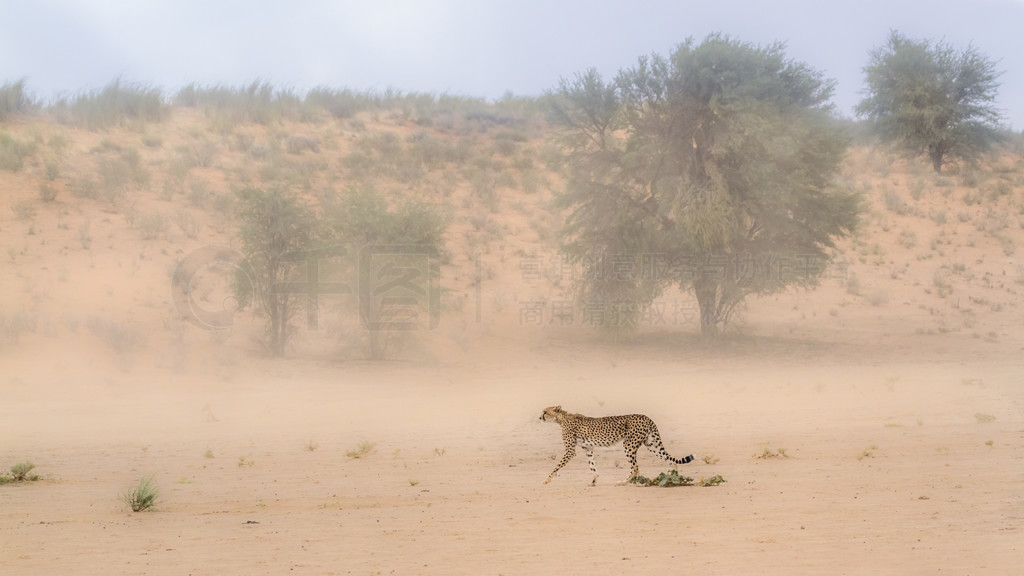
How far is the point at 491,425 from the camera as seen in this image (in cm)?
1401

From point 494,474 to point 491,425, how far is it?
3.91m

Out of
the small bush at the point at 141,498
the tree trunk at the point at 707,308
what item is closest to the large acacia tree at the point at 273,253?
the tree trunk at the point at 707,308

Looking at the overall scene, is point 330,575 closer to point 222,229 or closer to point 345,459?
point 345,459

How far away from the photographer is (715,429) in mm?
13242

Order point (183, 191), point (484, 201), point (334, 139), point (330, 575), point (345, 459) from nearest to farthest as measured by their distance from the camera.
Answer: point (330, 575), point (345, 459), point (183, 191), point (484, 201), point (334, 139)

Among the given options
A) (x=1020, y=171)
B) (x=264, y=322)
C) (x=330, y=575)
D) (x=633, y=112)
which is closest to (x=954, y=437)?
(x=330, y=575)

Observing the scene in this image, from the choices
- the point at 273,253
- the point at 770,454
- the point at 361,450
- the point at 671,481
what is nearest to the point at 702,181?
the point at 273,253

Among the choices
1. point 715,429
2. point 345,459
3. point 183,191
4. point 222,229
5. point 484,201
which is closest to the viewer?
point 345,459

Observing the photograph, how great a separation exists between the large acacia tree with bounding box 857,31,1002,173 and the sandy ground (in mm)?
24100

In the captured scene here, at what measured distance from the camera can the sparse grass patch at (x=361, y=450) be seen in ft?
37.3

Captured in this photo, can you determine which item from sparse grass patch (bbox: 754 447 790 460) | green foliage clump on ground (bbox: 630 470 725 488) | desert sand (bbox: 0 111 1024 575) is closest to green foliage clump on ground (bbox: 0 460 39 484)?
desert sand (bbox: 0 111 1024 575)

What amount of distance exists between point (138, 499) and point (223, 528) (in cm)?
113

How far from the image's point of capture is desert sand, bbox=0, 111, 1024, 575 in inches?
269

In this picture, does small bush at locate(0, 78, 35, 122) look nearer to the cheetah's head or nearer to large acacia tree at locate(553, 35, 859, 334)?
large acacia tree at locate(553, 35, 859, 334)
